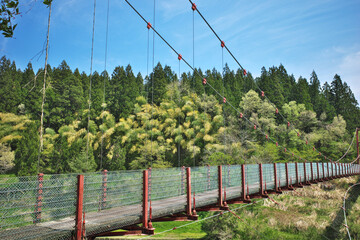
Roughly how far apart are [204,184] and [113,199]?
291 cm

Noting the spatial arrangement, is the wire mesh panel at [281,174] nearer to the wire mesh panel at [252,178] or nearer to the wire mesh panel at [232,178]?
the wire mesh panel at [252,178]

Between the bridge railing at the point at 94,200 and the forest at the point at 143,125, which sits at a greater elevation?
the forest at the point at 143,125

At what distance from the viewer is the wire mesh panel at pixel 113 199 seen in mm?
3844

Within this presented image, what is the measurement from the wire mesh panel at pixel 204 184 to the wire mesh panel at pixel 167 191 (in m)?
0.39

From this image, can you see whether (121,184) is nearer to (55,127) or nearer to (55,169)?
(55,169)

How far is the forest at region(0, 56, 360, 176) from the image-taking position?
26.9m

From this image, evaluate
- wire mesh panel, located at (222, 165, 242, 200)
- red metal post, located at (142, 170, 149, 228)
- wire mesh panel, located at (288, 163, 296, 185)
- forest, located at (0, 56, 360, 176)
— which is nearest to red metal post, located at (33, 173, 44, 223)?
red metal post, located at (142, 170, 149, 228)

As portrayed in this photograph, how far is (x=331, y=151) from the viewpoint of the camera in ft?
110

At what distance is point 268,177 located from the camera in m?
8.65

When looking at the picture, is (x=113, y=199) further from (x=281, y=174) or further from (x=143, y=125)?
(x=143, y=125)

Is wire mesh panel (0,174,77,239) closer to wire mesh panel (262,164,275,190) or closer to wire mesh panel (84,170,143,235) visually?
wire mesh panel (84,170,143,235)

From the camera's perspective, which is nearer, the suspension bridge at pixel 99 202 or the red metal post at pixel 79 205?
the suspension bridge at pixel 99 202

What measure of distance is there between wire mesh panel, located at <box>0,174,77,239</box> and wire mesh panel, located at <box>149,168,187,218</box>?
1.40 meters

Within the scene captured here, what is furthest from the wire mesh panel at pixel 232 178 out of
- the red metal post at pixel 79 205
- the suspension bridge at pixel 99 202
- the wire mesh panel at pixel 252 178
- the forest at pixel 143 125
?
the forest at pixel 143 125
